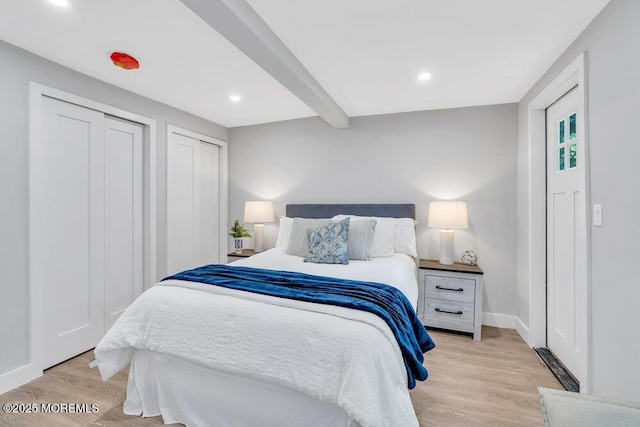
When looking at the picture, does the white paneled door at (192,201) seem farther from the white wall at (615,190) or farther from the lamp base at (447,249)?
the white wall at (615,190)

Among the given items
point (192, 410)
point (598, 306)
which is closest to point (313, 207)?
point (192, 410)

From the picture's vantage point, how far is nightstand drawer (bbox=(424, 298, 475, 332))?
285 cm

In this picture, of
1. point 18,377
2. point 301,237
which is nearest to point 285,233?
point 301,237

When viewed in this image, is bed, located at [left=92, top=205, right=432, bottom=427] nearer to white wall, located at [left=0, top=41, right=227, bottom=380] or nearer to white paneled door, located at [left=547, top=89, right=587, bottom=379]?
white wall, located at [left=0, top=41, right=227, bottom=380]

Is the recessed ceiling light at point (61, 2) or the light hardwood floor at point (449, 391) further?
the light hardwood floor at point (449, 391)

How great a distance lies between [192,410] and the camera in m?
1.69

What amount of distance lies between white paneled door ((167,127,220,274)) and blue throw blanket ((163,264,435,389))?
1.60 metres

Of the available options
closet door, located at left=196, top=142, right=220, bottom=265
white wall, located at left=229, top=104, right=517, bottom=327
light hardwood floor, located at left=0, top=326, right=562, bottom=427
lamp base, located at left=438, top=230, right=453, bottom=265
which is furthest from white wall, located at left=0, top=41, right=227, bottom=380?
lamp base, located at left=438, top=230, right=453, bottom=265

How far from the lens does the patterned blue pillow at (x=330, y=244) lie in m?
2.56

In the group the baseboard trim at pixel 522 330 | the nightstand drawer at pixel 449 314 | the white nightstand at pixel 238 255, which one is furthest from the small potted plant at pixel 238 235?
the baseboard trim at pixel 522 330

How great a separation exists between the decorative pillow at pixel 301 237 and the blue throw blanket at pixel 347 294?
2.52 feet

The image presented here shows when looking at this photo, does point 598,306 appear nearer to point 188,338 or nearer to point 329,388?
point 329,388

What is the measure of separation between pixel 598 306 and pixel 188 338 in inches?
93.0

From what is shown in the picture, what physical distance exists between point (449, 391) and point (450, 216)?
62.3 inches
